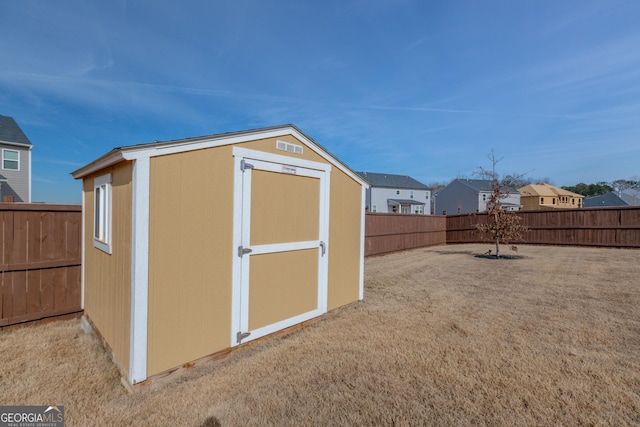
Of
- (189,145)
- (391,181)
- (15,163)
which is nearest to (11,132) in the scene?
(15,163)

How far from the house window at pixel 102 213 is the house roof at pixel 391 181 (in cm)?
2864

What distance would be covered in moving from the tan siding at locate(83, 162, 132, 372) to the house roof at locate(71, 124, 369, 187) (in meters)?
0.13

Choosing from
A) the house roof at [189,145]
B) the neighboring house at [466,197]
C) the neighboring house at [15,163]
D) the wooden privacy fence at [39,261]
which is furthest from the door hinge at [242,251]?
the neighboring house at [466,197]

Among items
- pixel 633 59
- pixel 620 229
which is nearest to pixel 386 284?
pixel 633 59

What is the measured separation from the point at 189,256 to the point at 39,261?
107 inches

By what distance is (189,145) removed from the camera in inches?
108

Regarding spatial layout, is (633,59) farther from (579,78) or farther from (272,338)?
(272,338)

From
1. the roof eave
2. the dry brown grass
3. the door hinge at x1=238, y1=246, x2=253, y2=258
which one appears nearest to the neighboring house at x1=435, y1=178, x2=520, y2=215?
the dry brown grass

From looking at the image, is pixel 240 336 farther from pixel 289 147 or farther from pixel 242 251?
pixel 289 147

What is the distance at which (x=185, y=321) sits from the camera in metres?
2.77

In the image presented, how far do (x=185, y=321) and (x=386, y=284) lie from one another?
185 inches

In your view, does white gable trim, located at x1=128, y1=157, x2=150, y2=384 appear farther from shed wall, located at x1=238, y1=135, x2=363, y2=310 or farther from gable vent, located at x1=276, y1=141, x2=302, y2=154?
shed wall, located at x1=238, y1=135, x2=363, y2=310

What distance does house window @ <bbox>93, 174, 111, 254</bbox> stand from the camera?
3166 millimetres

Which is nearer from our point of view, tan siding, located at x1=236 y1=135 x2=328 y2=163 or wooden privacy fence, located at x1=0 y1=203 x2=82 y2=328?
tan siding, located at x1=236 y1=135 x2=328 y2=163
